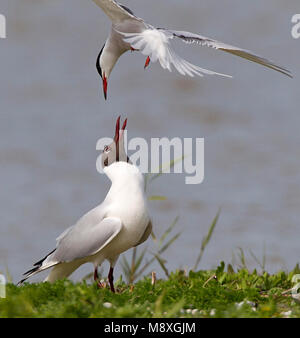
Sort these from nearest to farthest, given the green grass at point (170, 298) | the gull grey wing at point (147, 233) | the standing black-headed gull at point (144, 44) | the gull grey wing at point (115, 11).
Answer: the green grass at point (170, 298) → the standing black-headed gull at point (144, 44) → the gull grey wing at point (147, 233) → the gull grey wing at point (115, 11)

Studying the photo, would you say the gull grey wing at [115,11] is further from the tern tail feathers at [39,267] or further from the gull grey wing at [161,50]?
the tern tail feathers at [39,267]

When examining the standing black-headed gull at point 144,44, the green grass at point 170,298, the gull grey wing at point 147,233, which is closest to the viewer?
the green grass at point 170,298

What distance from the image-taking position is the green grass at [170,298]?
142 inches

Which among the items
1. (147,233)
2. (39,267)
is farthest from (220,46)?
(39,267)

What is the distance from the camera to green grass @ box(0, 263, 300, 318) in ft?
11.8

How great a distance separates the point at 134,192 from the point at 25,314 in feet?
4.94

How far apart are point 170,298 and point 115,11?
2383 millimetres

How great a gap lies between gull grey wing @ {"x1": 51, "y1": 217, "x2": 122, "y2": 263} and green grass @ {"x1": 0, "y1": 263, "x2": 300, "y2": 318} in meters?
0.38

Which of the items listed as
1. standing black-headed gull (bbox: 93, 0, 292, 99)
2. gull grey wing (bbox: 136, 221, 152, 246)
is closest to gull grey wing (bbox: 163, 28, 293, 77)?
standing black-headed gull (bbox: 93, 0, 292, 99)
